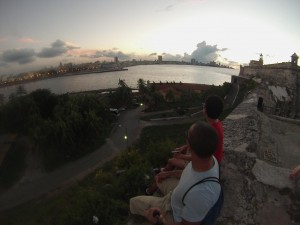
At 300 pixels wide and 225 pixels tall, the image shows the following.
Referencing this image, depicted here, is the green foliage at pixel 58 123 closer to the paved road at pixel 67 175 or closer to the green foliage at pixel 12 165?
the paved road at pixel 67 175

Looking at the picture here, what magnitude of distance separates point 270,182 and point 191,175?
181 cm

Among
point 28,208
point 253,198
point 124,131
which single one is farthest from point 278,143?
point 124,131

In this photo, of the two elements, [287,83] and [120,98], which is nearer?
[287,83]

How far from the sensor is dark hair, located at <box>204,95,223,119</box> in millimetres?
3115

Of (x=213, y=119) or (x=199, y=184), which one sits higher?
(x=213, y=119)

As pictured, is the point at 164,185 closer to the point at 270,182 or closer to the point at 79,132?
the point at 270,182

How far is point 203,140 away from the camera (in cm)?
185

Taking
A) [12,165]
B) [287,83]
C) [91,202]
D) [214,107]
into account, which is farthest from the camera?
[12,165]

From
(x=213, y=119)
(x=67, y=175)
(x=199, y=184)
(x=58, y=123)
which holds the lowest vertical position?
(x=67, y=175)

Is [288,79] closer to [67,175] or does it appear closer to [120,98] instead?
[67,175]

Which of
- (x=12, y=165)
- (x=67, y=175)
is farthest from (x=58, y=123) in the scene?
(x=67, y=175)

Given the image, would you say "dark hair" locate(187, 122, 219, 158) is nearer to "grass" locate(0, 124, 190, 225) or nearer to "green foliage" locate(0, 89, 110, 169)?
"grass" locate(0, 124, 190, 225)

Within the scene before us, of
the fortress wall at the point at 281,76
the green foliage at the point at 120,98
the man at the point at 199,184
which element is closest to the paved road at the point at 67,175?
the green foliage at the point at 120,98

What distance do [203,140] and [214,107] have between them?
4.56 ft
